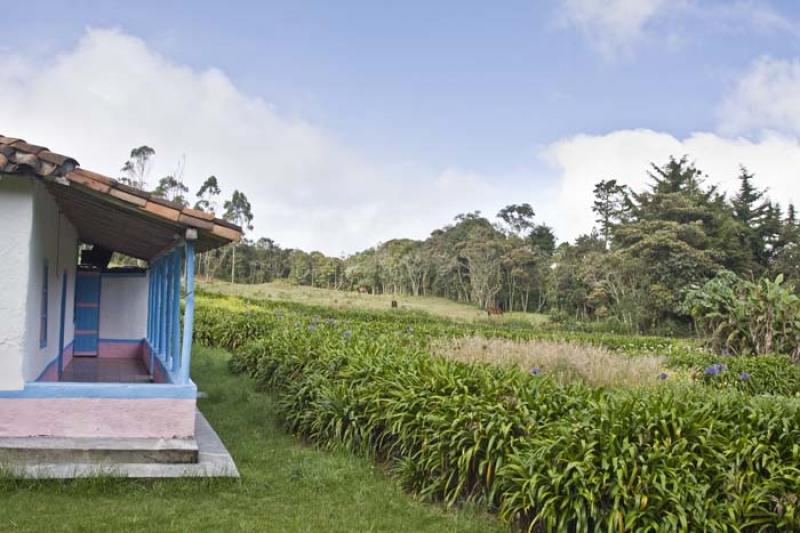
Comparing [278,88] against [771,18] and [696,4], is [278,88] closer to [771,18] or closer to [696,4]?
[696,4]

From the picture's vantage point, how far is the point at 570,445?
4.93 m

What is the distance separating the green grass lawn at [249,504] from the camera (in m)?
5.01

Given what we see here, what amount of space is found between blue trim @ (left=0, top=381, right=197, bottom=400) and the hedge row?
1.85m

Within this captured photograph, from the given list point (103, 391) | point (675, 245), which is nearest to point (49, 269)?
point (103, 391)

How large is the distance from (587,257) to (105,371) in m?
39.8

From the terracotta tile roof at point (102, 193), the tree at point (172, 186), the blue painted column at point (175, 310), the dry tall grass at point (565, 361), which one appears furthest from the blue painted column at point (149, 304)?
the tree at point (172, 186)

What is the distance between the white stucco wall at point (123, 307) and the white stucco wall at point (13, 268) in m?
6.40

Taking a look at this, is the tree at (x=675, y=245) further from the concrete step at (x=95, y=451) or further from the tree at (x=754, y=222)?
the concrete step at (x=95, y=451)

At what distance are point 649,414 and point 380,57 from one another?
465 inches

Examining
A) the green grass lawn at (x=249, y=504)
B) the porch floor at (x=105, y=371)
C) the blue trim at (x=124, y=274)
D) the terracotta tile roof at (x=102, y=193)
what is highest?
the terracotta tile roof at (x=102, y=193)

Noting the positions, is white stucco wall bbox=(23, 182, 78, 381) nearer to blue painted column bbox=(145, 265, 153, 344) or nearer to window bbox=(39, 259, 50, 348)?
window bbox=(39, 259, 50, 348)

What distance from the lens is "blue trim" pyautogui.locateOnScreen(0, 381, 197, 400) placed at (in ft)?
19.9

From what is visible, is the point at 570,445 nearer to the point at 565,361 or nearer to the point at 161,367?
the point at 565,361

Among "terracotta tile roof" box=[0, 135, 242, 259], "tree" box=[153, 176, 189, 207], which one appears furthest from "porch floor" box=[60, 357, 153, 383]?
"tree" box=[153, 176, 189, 207]
